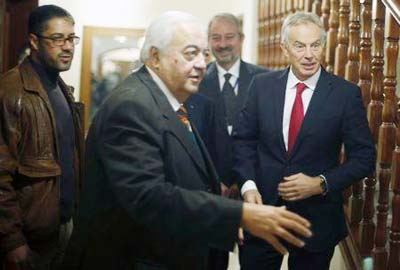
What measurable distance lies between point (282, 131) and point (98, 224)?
0.92 metres

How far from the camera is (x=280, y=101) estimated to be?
2.33 metres

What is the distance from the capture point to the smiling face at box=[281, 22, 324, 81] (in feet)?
7.53

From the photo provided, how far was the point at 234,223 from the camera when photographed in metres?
1.52

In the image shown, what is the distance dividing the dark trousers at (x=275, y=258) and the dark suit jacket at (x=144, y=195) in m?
0.59

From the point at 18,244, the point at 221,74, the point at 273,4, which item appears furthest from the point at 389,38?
the point at 273,4

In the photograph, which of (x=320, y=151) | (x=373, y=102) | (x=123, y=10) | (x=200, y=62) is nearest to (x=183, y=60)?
(x=200, y=62)

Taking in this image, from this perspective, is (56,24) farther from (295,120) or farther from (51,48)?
(295,120)

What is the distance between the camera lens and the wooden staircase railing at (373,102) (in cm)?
251

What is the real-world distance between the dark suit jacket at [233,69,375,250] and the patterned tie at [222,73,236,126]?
83 cm

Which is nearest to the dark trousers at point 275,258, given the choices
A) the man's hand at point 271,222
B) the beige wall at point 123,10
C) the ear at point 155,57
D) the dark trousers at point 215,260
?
the dark trousers at point 215,260

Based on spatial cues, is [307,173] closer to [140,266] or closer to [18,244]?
[140,266]

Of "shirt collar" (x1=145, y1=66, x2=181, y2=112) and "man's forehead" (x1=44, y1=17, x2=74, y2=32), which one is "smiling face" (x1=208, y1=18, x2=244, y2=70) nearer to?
"man's forehead" (x1=44, y1=17, x2=74, y2=32)

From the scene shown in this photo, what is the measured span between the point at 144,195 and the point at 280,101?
0.98 meters

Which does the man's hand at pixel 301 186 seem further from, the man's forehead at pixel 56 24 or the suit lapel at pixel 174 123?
the man's forehead at pixel 56 24
